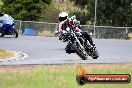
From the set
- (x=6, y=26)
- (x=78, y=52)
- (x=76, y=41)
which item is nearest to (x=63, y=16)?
(x=76, y=41)

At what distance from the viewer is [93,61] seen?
17.9m

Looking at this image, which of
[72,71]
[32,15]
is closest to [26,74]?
[72,71]

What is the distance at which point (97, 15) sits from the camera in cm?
4994

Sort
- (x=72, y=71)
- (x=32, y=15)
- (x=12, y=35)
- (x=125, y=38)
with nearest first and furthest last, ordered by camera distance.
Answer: (x=72, y=71) < (x=12, y=35) < (x=125, y=38) < (x=32, y=15)

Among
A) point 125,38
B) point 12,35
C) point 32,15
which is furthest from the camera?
point 32,15

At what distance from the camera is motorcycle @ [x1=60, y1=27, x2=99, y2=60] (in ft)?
56.1

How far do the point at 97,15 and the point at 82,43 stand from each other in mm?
32781

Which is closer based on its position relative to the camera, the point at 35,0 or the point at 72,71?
the point at 72,71

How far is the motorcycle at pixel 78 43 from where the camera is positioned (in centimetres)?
1711

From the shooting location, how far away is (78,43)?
17188mm

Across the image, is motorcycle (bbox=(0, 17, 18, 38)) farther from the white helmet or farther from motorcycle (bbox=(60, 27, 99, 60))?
the white helmet

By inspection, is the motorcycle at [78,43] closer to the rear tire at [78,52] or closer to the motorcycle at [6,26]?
the rear tire at [78,52]

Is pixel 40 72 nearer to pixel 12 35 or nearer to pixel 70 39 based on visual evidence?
pixel 70 39

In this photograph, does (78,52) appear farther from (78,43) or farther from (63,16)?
(63,16)
